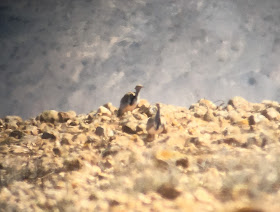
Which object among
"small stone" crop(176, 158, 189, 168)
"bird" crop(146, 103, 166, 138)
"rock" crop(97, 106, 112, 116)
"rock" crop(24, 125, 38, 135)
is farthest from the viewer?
"rock" crop(97, 106, 112, 116)

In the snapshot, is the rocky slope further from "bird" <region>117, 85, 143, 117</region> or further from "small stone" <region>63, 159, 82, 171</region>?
"bird" <region>117, 85, 143, 117</region>

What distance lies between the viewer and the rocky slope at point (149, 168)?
95 cm

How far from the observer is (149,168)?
1.16 m

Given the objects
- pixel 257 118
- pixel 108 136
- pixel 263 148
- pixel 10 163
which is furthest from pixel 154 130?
pixel 10 163

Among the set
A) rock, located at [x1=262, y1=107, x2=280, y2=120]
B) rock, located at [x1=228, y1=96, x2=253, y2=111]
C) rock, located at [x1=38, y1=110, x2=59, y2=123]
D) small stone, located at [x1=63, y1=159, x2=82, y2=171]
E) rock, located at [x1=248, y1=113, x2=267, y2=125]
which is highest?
rock, located at [x1=228, y1=96, x2=253, y2=111]

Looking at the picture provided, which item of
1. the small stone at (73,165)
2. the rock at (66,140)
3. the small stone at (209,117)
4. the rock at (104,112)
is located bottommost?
the small stone at (73,165)

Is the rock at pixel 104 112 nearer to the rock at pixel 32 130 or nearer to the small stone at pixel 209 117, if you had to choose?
the rock at pixel 32 130

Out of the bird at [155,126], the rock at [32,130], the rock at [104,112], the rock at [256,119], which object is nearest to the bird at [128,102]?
the rock at [104,112]

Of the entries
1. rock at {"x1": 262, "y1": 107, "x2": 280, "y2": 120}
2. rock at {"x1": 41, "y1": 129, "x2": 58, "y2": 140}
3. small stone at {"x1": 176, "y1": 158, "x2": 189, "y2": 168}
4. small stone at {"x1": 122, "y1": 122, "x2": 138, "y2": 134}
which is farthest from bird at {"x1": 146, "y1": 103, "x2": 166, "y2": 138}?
rock at {"x1": 262, "y1": 107, "x2": 280, "y2": 120}

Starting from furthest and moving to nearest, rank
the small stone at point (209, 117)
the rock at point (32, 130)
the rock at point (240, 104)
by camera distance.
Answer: the rock at point (240, 104), the rock at point (32, 130), the small stone at point (209, 117)

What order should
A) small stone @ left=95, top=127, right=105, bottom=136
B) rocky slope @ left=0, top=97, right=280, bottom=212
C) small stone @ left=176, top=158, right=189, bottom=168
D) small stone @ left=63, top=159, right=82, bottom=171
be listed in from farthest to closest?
1. small stone @ left=95, top=127, right=105, bottom=136
2. small stone @ left=63, top=159, right=82, bottom=171
3. small stone @ left=176, top=158, right=189, bottom=168
4. rocky slope @ left=0, top=97, right=280, bottom=212

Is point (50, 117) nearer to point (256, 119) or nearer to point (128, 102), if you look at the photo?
point (128, 102)

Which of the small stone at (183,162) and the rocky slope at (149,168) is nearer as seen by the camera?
the rocky slope at (149,168)

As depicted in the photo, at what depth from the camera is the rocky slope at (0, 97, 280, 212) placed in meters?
0.95
